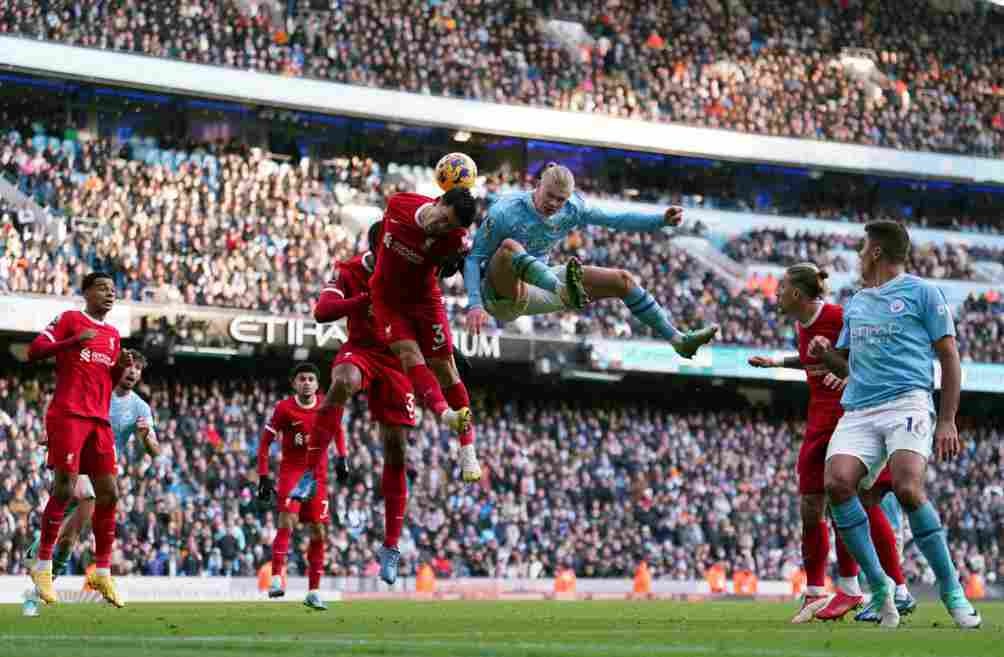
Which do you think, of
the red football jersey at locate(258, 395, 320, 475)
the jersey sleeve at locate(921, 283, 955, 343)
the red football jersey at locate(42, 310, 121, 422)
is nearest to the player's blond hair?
the jersey sleeve at locate(921, 283, 955, 343)

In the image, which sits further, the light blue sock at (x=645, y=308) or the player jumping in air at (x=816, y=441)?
the light blue sock at (x=645, y=308)

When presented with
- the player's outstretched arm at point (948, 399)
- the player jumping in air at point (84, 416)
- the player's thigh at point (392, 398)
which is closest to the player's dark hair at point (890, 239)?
the player's outstretched arm at point (948, 399)

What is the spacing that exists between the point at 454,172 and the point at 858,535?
430cm

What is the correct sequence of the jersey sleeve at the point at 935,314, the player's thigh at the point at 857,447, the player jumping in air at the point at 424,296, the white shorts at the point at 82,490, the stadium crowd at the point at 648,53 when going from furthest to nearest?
the stadium crowd at the point at 648,53
the white shorts at the point at 82,490
the player jumping in air at the point at 424,296
the player's thigh at the point at 857,447
the jersey sleeve at the point at 935,314

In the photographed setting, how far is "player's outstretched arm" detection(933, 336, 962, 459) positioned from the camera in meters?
10.6

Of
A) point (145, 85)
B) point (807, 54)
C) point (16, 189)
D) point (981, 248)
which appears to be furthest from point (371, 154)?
point (981, 248)

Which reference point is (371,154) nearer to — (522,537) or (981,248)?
(522,537)

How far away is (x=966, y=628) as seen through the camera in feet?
35.9

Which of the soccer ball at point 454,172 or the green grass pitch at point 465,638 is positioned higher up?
the soccer ball at point 454,172

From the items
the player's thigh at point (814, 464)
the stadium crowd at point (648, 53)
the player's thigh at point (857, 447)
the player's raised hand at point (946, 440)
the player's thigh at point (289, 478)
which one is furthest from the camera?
the stadium crowd at point (648, 53)

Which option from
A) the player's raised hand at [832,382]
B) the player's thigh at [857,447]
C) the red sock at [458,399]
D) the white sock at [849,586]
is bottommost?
the white sock at [849,586]

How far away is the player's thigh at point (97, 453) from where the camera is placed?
48.7ft

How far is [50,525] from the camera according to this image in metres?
14.6

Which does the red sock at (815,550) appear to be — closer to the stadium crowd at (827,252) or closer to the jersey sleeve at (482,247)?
the jersey sleeve at (482,247)
